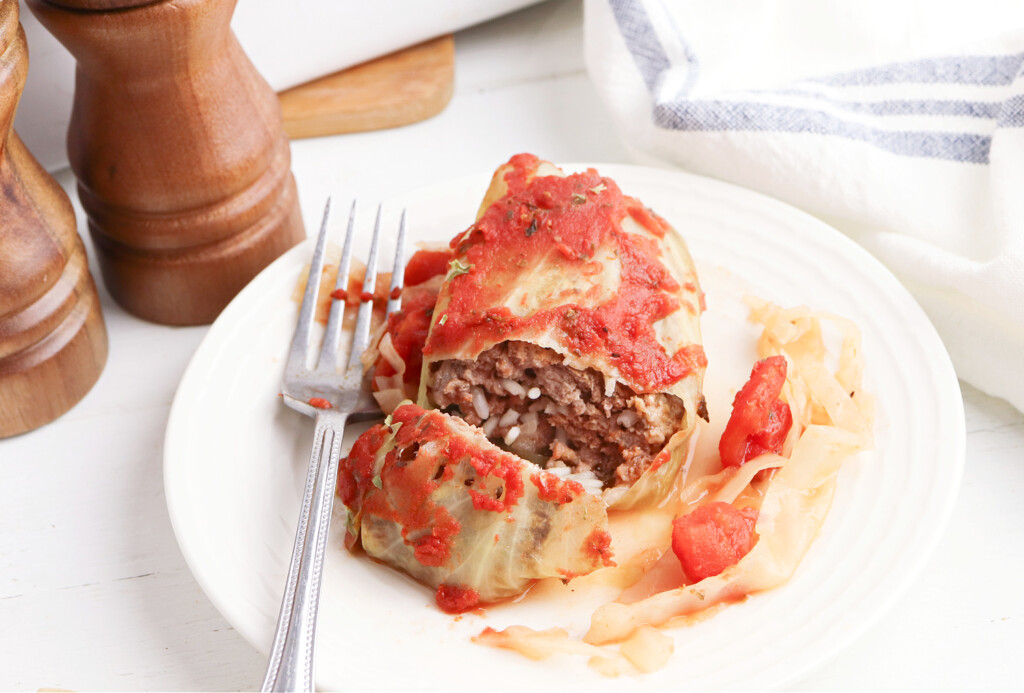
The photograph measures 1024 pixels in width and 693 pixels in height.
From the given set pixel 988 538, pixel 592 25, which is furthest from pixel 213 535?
pixel 592 25

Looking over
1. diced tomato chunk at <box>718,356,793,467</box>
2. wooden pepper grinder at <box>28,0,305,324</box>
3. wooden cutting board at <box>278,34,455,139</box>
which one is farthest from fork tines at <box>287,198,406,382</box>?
diced tomato chunk at <box>718,356,793,467</box>

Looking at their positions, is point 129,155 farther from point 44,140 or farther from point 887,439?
point 887,439

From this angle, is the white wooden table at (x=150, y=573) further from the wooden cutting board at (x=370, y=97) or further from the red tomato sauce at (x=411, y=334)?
the wooden cutting board at (x=370, y=97)

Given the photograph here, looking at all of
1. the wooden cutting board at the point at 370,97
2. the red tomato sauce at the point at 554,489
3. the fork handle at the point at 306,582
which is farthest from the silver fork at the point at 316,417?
the wooden cutting board at the point at 370,97

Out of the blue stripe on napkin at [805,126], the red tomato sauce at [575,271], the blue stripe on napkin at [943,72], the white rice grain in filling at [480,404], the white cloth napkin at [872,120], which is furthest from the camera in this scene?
the blue stripe on napkin at [943,72]

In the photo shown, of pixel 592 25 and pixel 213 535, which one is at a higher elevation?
pixel 592 25

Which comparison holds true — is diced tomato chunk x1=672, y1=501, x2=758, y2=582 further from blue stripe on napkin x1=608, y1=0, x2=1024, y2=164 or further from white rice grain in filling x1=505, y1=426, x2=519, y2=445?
blue stripe on napkin x1=608, y1=0, x2=1024, y2=164

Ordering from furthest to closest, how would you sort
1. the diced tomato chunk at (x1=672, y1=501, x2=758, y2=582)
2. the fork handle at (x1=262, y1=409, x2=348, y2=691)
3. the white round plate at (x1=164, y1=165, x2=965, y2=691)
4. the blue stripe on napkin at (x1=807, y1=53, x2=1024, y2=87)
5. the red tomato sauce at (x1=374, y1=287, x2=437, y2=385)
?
1. the blue stripe on napkin at (x1=807, y1=53, x2=1024, y2=87)
2. the red tomato sauce at (x1=374, y1=287, x2=437, y2=385)
3. the diced tomato chunk at (x1=672, y1=501, x2=758, y2=582)
4. the white round plate at (x1=164, y1=165, x2=965, y2=691)
5. the fork handle at (x1=262, y1=409, x2=348, y2=691)
